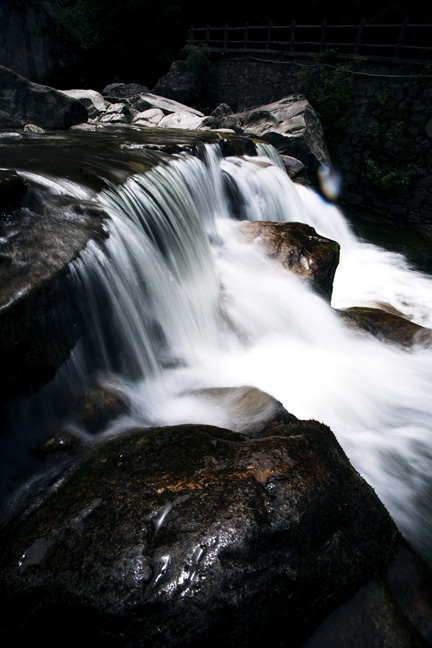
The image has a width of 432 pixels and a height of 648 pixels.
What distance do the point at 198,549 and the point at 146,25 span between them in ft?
89.2

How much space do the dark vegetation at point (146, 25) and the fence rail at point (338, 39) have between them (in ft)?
4.66

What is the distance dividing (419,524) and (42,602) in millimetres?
2217

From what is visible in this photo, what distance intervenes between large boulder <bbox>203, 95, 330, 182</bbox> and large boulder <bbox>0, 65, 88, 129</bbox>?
16.0ft

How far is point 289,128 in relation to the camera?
1146 centimetres

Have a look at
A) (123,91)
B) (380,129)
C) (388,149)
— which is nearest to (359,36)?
(380,129)

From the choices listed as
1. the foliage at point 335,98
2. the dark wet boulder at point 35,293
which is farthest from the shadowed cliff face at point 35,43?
the dark wet boulder at point 35,293

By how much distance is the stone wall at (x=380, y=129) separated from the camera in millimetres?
12375

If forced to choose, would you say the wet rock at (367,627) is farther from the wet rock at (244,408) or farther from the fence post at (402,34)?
the fence post at (402,34)

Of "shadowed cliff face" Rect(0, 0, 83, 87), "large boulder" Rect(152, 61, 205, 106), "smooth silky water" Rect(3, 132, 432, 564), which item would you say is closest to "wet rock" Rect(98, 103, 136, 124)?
"shadowed cliff face" Rect(0, 0, 83, 87)

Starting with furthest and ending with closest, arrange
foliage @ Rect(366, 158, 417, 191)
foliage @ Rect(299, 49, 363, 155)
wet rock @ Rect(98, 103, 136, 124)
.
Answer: foliage @ Rect(299, 49, 363, 155) < foliage @ Rect(366, 158, 417, 191) < wet rock @ Rect(98, 103, 136, 124)

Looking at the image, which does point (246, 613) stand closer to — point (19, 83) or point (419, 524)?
point (419, 524)

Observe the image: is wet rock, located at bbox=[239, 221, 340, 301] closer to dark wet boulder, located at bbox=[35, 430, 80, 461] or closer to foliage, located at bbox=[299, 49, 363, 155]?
dark wet boulder, located at bbox=[35, 430, 80, 461]

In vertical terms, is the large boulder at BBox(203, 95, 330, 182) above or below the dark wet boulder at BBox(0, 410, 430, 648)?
above

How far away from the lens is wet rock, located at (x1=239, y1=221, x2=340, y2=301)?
512 centimetres
